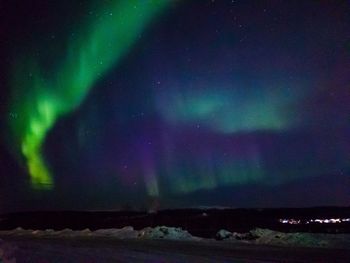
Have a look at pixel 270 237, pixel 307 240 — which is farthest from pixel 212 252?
pixel 270 237

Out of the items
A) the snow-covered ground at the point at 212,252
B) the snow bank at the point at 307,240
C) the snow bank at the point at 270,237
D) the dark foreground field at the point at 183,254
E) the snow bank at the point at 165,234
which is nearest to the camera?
the dark foreground field at the point at 183,254

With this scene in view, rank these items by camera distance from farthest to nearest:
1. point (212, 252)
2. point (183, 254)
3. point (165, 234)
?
1. point (165, 234)
2. point (212, 252)
3. point (183, 254)

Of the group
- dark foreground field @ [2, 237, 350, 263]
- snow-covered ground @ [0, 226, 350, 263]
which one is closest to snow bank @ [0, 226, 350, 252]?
snow-covered ground @ [0, 226, 350, 263]

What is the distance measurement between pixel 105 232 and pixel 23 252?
12.5 metres

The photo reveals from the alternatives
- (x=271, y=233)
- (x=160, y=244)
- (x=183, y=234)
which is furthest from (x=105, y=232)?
(x=271, y=233)

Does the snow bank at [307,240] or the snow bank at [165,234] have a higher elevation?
the snow bank at [165,234]

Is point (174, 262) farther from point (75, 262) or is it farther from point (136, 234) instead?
point (136, 234)

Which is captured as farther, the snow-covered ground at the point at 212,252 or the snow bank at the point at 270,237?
the snow bank at the point at 270,237

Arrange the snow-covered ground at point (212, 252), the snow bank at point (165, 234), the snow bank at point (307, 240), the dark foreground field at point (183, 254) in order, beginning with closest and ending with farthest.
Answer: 1. the dark foreground field at point (183, 254)
2. the snow-covered ground at point (212, 252)
3. the snow bank at point (307, 240)
4. the snow bank at point (165, 234)

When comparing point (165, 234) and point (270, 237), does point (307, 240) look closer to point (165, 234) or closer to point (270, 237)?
point (270, 237)

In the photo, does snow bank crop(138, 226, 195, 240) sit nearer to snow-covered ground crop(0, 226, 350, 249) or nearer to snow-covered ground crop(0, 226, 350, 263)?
snow-covered ground crop(0, 226, 350, 249)

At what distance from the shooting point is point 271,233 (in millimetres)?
24469

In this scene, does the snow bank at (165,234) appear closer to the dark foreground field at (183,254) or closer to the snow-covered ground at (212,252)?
the snow-covered ground at (212,252)

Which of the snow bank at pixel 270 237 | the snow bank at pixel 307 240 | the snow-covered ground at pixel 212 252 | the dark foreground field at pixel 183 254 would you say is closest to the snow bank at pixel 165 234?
→ the snow bank at pixel 270 237
